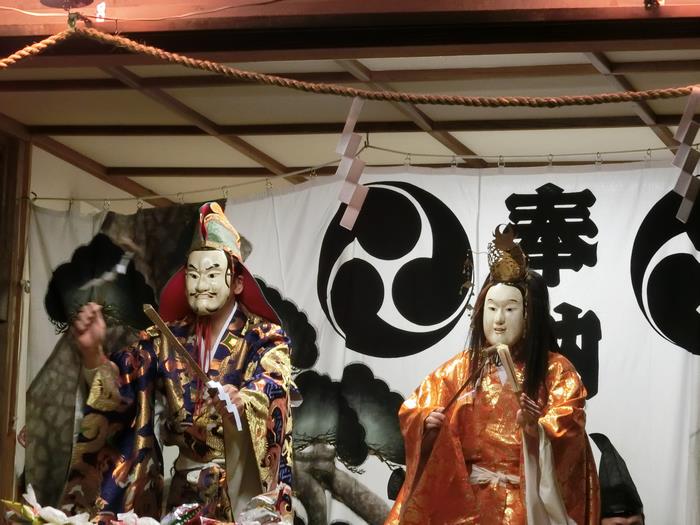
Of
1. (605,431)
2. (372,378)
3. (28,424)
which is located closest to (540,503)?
(605,431)

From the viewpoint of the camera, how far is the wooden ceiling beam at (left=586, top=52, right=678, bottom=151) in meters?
5.31

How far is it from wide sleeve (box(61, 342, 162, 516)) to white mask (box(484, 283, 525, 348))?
4.70 feet

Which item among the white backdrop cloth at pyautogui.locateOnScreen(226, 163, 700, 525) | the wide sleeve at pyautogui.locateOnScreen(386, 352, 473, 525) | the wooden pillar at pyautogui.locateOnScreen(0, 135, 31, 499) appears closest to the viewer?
the wide sleeve at pyautogui.locateOnScreen(386, 352, 473, 525)

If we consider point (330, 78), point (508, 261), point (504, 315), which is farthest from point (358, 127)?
point (504, 315)

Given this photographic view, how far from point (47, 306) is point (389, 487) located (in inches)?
80.9

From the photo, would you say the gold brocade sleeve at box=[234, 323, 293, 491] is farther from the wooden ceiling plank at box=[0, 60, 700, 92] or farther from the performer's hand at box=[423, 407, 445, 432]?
the wooden ceiling plank at box=[0, 60, 700, 92]

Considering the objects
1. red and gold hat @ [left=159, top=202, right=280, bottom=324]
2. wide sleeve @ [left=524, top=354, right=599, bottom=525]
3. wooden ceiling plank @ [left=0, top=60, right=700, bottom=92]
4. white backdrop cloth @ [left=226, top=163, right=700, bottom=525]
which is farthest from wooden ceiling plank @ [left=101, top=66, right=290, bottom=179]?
wide sleeve @ [left=524, top=354, right=599, bottom=525]

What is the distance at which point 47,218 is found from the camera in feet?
21.9

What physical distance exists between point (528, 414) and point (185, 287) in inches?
63.0

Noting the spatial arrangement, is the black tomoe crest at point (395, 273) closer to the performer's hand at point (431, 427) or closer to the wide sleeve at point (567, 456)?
the performer's hand at point (431, 427)

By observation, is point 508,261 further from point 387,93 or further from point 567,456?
point 387,93

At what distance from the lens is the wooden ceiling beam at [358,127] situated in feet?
19.9

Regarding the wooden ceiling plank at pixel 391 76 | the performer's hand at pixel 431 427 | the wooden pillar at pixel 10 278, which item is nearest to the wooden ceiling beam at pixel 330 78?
the wooden ceiling plank at pixel 391 76

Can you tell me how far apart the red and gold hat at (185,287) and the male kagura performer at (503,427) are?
79 centimetres
